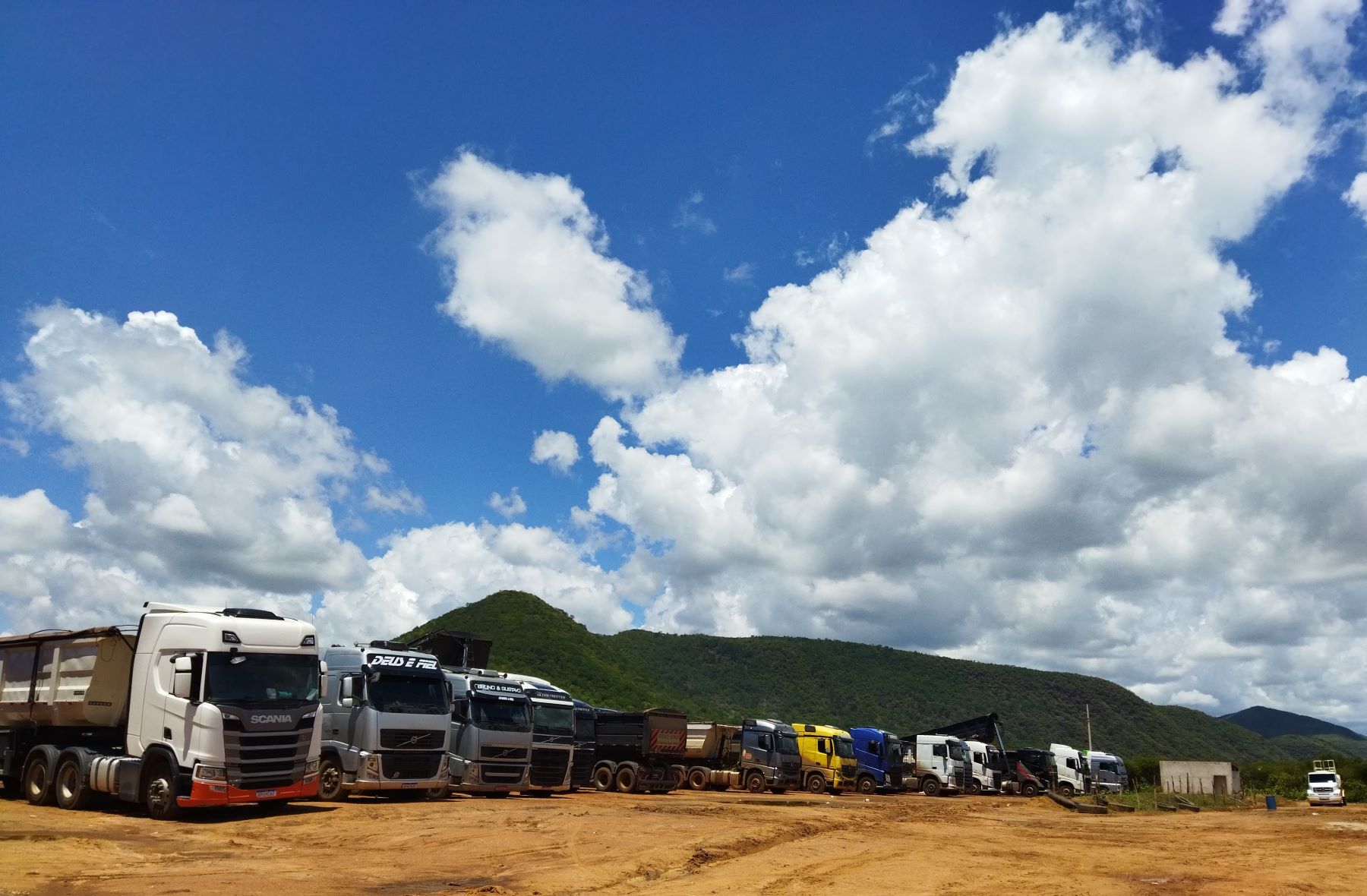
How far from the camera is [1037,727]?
128 meters

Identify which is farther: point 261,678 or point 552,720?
point 552,720

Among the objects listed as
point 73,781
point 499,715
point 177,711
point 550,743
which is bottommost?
point 73,781

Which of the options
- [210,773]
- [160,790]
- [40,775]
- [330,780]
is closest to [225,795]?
[210,773]

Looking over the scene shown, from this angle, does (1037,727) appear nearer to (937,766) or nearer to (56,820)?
(937,766)

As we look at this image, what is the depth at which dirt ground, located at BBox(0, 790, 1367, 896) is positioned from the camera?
12586 mm

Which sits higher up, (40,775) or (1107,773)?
(40,775)

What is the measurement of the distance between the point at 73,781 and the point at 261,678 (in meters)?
4.69

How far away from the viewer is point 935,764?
150 feet

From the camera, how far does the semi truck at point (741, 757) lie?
3775cm

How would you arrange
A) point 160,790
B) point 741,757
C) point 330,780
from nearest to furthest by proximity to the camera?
point 160,790 < point 330,780 < point 741,757

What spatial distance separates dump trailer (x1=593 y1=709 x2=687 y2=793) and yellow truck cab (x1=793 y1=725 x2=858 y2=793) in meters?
9.73

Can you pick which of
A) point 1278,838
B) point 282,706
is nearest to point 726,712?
point 1278,838

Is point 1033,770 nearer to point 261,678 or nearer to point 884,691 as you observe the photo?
point 261,678

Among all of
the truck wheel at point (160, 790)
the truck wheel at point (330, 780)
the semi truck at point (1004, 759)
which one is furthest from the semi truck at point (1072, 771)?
the truck wheel at point (160, 790)
